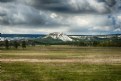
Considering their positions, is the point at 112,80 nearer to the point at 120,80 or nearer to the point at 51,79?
the point at 120,80

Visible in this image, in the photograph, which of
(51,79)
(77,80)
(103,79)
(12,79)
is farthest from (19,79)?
(103,79)

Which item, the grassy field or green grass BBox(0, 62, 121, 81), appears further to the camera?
the grassy field

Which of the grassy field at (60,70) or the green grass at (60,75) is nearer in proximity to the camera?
the green grass at (60,75)

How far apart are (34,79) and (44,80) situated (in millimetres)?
1362

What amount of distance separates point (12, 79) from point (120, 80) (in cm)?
1091

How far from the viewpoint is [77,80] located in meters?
33.3

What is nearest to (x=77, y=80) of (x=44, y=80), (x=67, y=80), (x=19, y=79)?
(x=67, y=80)

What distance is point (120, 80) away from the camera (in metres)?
33.0

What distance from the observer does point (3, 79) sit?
3378cm

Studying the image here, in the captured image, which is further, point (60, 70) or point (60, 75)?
point (60, 70)

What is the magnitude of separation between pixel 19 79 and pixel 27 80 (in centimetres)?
106

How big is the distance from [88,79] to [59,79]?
3.00 meters

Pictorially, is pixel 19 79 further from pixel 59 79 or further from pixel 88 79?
pixel 88 79

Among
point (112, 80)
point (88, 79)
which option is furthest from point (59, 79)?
point (112, 80)
